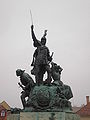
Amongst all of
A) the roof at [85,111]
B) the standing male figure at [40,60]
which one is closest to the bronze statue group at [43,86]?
the standing male figure at [40,60]

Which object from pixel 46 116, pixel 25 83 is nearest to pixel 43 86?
pixel 25 83

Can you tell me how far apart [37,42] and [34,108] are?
3.50 meters

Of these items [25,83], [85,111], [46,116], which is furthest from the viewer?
[85,111]

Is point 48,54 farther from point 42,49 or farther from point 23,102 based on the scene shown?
point 23,102

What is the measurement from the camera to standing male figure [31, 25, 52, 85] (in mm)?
14234

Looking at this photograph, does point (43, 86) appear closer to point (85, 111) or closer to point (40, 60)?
point (40, 60)

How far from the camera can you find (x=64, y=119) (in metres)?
12.0

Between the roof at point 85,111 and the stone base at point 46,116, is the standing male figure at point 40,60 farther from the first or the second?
the roof at point 85,111

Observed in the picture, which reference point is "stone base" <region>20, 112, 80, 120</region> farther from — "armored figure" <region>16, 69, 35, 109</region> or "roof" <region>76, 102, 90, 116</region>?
"roof" <region>76, 102, 90, 116</region>

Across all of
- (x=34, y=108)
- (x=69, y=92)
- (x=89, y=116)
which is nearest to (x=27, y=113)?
(x=34, y=108)

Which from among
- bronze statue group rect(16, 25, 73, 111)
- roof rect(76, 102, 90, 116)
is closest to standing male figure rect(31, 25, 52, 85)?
bronze statue group rect(16, 25, 73, 111)

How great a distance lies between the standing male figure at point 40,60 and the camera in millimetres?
14234

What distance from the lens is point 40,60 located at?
14.2 meters

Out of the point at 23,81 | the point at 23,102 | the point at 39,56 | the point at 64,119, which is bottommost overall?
the point at 64,119
